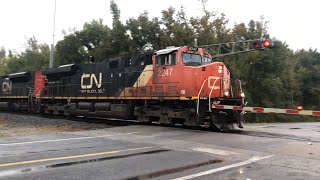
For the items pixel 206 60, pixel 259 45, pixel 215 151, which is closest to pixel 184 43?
pixel 259 45

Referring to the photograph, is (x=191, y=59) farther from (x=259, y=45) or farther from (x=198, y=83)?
(x=259, y=45)

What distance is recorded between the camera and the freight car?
1497 centimetres

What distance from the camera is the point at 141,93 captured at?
17375 millimetres

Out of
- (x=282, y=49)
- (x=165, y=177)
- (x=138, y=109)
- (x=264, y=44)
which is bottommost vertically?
(x=165, y=177)

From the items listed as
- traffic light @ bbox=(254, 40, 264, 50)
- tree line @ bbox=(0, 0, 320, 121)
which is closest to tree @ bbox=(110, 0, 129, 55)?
tree line @ bbox=(0, 0, 320, 121)

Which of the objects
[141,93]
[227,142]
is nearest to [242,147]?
[227,142]

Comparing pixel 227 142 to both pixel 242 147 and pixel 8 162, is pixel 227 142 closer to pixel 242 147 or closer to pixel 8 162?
pixel 242 147

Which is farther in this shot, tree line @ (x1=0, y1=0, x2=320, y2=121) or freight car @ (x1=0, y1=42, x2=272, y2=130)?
tree line @ (x1=0, y1=0, x2=320, y2=121)

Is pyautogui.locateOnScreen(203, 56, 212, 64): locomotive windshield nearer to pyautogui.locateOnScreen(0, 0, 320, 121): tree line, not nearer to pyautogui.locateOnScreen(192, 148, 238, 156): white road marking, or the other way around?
pyautogui.locateOnScreen(192, 148, 238, 156): white road marking

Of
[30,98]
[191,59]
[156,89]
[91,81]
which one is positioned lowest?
[30,98]

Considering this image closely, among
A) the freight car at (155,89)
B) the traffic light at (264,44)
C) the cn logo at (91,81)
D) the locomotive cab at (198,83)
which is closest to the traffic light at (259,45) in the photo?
the traffic light at (264,44)

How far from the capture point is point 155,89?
16609 mm

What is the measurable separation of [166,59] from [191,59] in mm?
1101

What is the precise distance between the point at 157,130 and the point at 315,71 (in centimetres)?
6685
